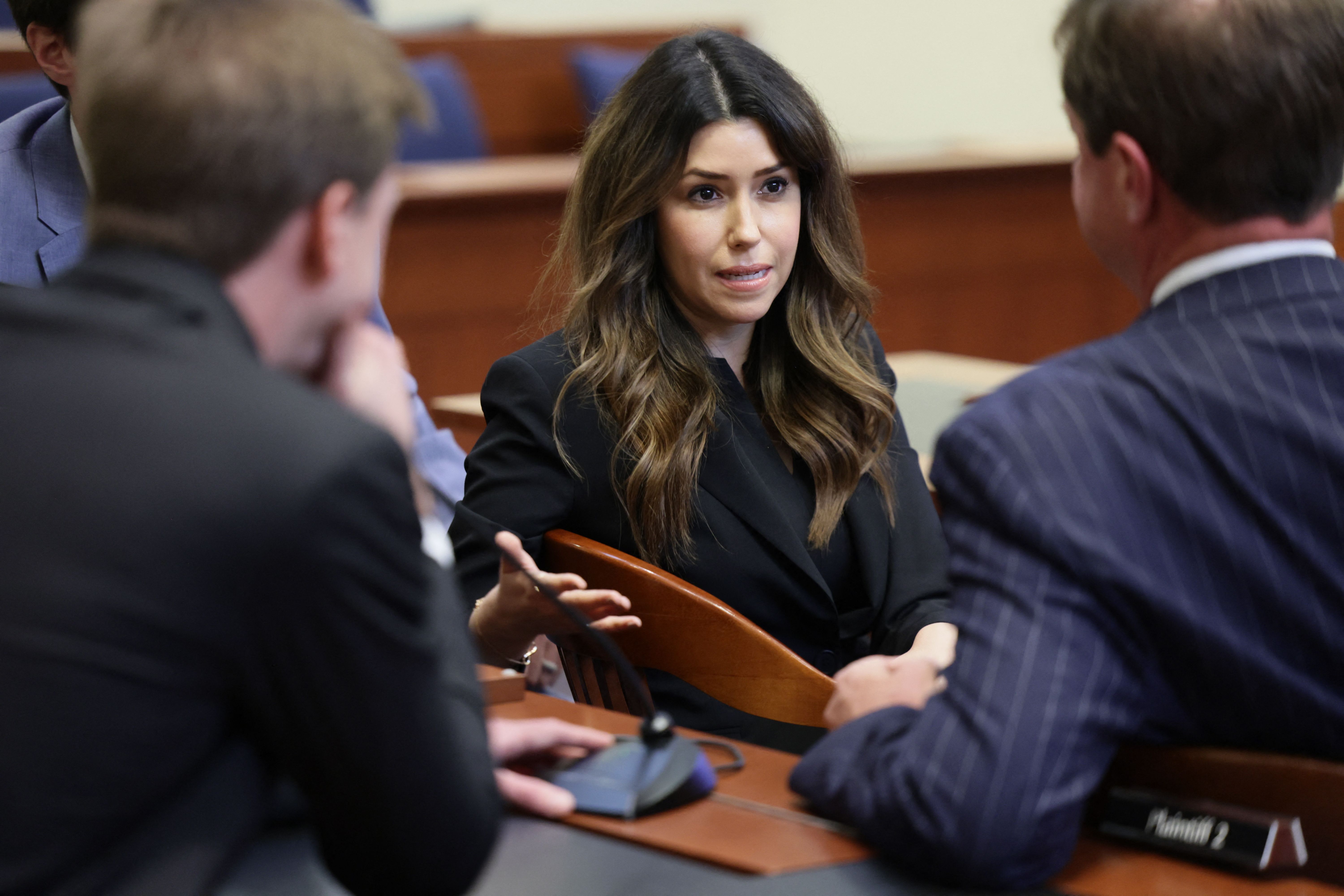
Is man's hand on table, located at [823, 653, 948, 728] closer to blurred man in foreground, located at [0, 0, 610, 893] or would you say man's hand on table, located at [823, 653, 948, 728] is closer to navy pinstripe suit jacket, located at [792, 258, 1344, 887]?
navy pinstripe suit jacket, located at [792, 258, 1344, 887]

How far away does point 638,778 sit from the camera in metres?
1.15

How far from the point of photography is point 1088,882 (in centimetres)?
107

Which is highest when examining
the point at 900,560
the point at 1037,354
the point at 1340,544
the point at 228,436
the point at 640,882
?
the point at 228,436

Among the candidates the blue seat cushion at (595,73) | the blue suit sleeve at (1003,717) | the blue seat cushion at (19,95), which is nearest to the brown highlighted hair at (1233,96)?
the blue suit sleeve at (1003,717)

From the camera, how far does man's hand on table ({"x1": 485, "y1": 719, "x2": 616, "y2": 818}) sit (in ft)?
3.70

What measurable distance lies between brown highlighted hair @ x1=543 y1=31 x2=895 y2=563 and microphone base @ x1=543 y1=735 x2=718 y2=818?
2.61 feet

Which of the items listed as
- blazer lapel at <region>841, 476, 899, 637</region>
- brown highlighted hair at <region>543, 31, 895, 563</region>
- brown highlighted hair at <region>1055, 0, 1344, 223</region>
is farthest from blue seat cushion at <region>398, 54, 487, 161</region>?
brown highlighted hair at <region>1055, 0, 1344, 223</region>

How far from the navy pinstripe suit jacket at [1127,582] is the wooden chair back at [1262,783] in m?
0.02

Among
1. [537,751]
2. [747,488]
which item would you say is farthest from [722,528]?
[537,751]

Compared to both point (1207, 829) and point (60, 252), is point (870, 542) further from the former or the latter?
point (60, 252)

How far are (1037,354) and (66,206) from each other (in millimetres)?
3667

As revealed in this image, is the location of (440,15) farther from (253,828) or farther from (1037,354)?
(253,828)

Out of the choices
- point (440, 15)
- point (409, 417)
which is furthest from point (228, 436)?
point (440, 15)

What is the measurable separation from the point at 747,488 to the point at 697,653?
1.09 feet
